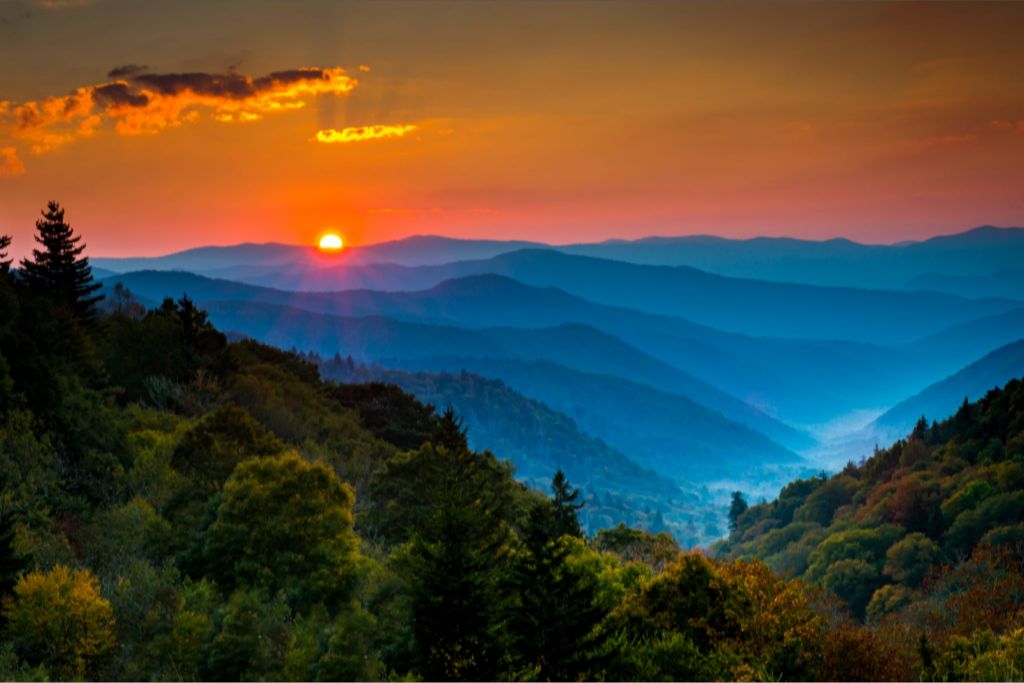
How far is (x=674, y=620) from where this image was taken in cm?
2731

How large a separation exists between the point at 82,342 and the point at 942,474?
104 meters

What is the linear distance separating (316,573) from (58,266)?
180ft

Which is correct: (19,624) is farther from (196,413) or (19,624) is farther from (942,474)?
(942,474)

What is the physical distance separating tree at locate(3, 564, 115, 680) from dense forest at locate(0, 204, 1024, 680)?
0.21 ft

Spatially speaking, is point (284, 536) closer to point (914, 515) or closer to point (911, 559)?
point (911, 559)

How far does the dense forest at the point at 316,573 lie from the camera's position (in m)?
25.3

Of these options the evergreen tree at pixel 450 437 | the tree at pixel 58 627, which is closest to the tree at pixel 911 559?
the evergreen tree at pixel 450 437

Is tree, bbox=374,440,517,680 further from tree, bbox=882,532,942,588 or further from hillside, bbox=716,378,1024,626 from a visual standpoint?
tree, bbox=882,532,942,588

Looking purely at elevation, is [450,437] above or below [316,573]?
above

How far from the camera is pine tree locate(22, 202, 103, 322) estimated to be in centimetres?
7212

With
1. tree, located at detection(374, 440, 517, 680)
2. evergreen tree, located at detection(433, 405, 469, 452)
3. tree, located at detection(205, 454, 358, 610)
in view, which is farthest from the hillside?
tree, located at detection(374, 440, 517, 680)

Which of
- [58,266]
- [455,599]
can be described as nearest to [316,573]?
[455,599]

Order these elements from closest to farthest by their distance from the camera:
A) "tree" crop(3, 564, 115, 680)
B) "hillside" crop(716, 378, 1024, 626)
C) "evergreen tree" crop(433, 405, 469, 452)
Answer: "tree" crop(3, 564, 115, 680) < "evergreen tree" crop(433, 405, 469, 452) < "hillside" crop(716, 378, 1024, 626)

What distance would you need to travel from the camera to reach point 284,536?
1371 inches
